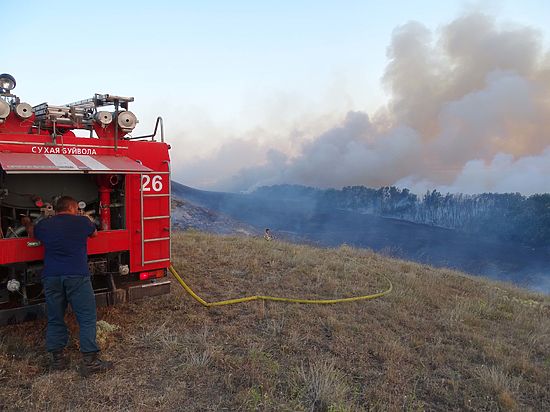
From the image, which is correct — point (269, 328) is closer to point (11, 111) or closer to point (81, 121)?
point (81, 121)

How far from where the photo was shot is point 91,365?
4.14 meters

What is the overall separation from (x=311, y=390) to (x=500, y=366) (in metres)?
2.77

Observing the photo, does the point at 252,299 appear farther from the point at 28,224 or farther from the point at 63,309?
the point at 28,224

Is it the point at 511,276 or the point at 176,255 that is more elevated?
the point at 176,255

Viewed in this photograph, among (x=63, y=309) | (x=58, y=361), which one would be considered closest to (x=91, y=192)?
(x=63, y=309)

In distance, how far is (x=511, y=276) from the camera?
9025 cm

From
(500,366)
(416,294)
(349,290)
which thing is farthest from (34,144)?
(416,294)

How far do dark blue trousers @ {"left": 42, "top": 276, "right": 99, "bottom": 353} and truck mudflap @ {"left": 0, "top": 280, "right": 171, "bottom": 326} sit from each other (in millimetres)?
626

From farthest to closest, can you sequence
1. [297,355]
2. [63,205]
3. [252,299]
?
[252,299] → [297,355] → [63,205]

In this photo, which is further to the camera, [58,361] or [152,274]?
[152,274]

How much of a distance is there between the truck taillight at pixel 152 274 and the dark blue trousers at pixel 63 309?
1360 mm

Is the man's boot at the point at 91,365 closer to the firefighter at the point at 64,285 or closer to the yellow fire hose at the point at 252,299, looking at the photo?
the firefighter at the point at 64,285

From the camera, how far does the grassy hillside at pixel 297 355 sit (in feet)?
12.6

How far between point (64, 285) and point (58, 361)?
2.66ft
